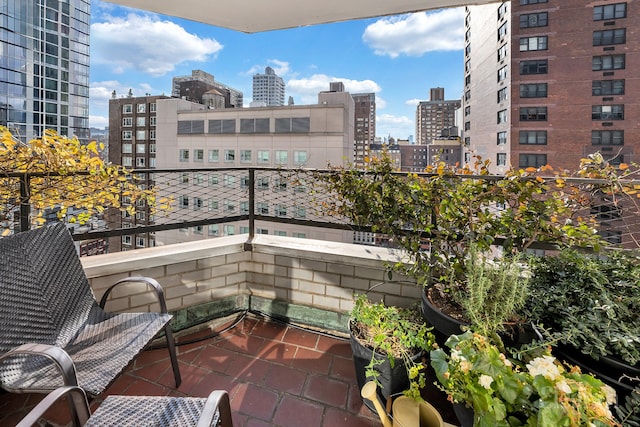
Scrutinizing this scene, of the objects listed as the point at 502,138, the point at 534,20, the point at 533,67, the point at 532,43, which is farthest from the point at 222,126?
the point at 534,20

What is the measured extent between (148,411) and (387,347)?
100cm

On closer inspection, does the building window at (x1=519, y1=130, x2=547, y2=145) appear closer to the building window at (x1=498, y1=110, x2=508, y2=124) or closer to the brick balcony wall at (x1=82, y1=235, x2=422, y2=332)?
the building window at (x1=498, y1=110, x2=508, y2=124)

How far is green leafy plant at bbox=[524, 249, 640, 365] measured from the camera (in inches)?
43.7

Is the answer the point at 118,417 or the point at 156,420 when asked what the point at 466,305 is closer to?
the point at 156,420

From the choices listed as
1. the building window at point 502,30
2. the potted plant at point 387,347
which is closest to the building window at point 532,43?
the building window at point 502,30

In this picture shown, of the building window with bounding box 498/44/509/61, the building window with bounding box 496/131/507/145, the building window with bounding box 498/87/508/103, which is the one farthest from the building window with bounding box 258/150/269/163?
the building window with bounding box 498/44/509/61

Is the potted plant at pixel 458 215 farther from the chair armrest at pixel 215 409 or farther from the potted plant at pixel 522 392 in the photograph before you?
the chair armrest at pixel 215 409

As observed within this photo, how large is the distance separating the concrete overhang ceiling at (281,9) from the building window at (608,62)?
29.6m

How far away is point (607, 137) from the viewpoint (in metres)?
22.3

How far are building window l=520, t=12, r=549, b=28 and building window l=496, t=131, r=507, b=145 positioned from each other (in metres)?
7.87

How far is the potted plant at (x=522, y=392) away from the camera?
2.60 feet

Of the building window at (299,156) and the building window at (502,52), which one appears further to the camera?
the building window at (502,52)

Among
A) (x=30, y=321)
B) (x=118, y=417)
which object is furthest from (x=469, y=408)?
(x=30, y=321)

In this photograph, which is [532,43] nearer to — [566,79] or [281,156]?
[566,79]
